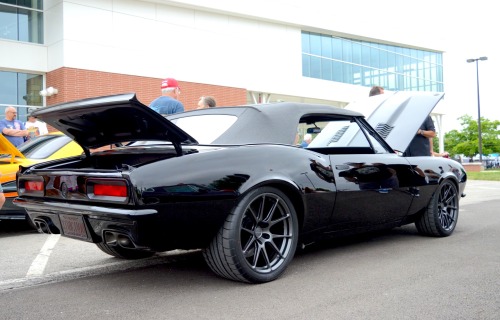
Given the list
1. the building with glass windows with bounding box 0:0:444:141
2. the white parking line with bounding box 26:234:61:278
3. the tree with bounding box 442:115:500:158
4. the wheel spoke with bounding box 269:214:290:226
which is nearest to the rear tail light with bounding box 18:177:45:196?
the white parking line with bounding box 26:234:61:278

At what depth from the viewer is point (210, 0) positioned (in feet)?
60.2

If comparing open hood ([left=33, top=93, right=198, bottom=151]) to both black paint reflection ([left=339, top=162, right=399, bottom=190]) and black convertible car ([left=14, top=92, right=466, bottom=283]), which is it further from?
black paint reflection ([left=339, top=162, right=399, bottom=190])

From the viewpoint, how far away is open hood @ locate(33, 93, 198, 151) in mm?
2947

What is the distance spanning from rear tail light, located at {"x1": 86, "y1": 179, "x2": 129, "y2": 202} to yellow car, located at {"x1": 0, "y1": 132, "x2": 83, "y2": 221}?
2387 mm

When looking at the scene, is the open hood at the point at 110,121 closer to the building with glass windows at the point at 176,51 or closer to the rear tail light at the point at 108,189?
the rear tail light at the point at 108,189

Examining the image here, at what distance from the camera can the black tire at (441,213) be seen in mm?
4836

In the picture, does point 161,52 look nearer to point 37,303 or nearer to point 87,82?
point 87,82

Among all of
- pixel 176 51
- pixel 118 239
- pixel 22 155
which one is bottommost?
pixel 118 239

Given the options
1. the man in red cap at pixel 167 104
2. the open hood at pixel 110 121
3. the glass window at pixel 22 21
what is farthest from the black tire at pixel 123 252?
the glass window at pixel 22 21

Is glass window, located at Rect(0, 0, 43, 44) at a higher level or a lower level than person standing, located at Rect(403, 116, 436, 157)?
higher

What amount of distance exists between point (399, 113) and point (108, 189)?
3.70 metres

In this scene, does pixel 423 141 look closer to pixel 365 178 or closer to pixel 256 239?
pixel 365 178

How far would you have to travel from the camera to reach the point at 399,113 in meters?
5.52

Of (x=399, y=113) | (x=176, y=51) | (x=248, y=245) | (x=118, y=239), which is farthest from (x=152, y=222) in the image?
(x=176, y=51)
